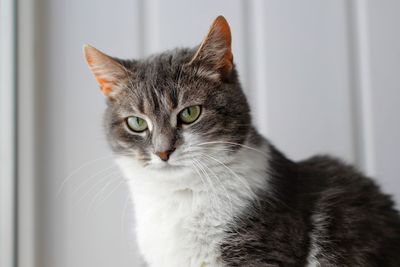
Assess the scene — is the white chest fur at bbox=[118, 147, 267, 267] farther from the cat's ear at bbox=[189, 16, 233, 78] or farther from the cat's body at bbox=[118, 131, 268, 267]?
the cat's ear at bbox=[189, 16, 233, 78]

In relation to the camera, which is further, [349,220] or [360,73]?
[360,73]

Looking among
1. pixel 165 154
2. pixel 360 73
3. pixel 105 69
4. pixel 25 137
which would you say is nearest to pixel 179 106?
pixel 165 154

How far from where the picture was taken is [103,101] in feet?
4.95

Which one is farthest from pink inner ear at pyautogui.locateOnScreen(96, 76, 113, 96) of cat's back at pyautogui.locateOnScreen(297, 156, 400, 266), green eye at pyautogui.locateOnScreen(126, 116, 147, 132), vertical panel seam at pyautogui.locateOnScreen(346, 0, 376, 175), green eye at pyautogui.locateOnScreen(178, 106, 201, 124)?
vertical panel seam at pyautogui.locateOnScreen(346, 0, 376, 175)

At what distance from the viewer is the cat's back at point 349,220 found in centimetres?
110

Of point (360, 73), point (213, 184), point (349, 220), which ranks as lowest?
point (349, 220)

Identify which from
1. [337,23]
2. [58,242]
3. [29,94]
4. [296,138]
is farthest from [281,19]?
[58,242]

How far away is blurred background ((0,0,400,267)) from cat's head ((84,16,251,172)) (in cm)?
21

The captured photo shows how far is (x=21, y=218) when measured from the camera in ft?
4.56

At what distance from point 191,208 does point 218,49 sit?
1.38 ft

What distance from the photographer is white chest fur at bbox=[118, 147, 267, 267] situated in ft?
3.47

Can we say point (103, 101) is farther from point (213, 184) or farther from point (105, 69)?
point (213, 184)

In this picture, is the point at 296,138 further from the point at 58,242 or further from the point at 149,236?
the point at 58,242
